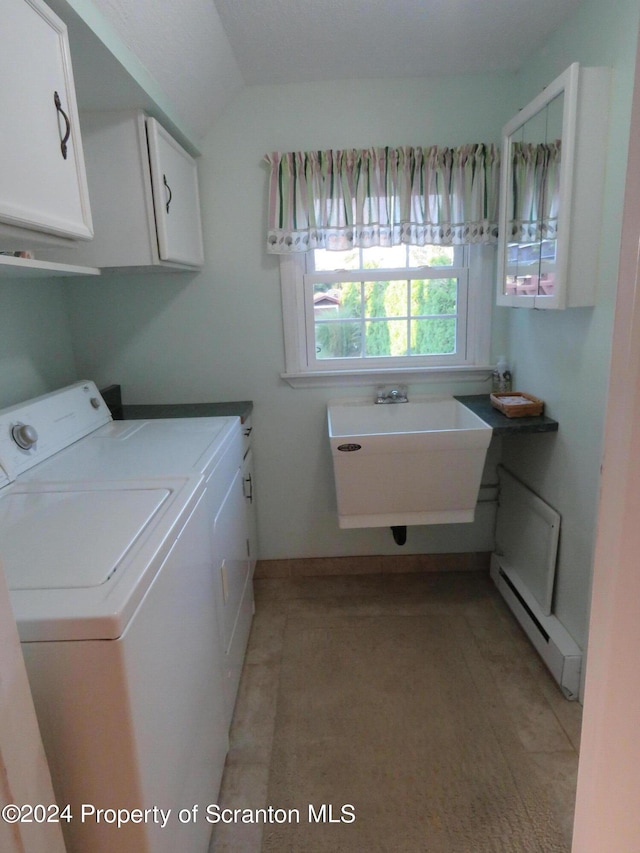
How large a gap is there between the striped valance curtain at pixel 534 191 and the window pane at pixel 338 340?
0.81 meters

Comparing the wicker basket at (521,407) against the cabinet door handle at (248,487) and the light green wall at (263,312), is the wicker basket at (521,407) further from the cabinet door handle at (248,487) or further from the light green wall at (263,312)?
the cabinet door handle at (248,487)

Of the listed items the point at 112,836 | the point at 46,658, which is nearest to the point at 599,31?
the point at 46,658

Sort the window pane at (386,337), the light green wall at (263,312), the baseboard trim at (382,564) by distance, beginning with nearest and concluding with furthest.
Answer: the light green wall at (263,312) < the window pane at (386,337) < the baseboard trim at (382,564)

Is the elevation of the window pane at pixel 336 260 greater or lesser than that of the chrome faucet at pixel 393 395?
greater

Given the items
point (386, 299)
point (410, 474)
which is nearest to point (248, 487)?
point (410, 474)

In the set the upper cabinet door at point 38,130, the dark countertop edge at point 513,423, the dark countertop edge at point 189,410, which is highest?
the upper cabinet door at point 38,130

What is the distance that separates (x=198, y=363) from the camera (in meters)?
2.48

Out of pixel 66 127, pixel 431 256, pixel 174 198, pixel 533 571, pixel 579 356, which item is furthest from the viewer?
pixel 431 256

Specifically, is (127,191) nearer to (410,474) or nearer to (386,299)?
(386,299)

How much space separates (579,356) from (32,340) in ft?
6.94

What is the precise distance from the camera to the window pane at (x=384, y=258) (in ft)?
7.97

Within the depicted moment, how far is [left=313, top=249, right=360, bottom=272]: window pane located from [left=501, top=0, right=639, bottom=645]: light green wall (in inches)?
Answer: 31.5

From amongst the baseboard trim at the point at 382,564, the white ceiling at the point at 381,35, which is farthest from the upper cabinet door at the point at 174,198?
the baseboard trim at the point at 382,564

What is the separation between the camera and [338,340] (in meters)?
2.52
